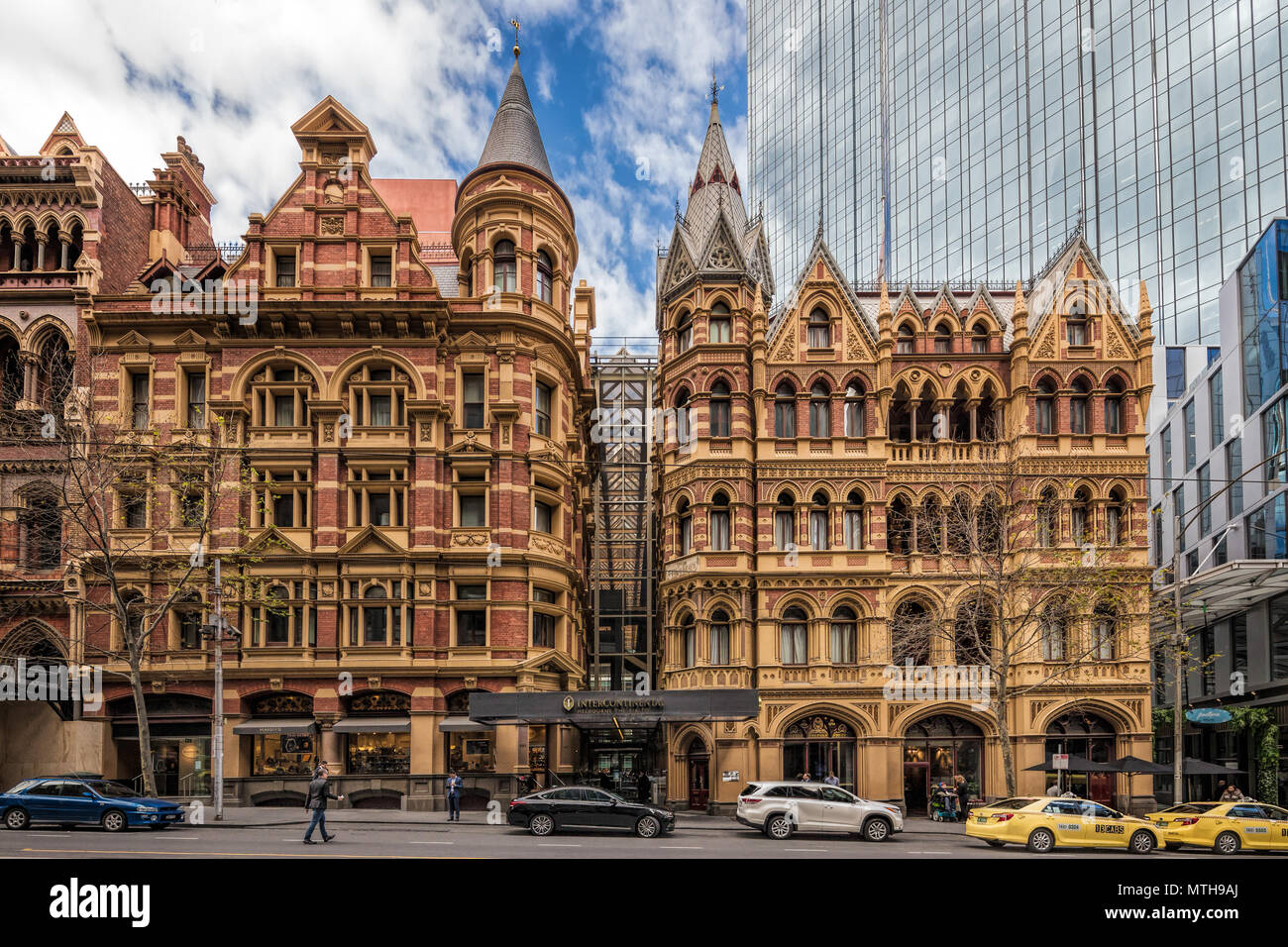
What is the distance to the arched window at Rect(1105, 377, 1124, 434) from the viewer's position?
39000mm

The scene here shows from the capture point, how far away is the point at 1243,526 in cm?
4822

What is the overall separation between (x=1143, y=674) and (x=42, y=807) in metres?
36.5

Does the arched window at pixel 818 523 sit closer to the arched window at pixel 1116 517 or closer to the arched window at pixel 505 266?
the arched window at pixel 1116 517

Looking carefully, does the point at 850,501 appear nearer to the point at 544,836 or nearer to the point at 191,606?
the point at 544,836

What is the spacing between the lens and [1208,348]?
2995 inches

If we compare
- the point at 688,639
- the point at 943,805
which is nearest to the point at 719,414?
the point at 688,639

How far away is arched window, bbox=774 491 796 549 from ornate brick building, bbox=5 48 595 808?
8.57 meters

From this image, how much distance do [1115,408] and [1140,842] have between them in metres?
20.9

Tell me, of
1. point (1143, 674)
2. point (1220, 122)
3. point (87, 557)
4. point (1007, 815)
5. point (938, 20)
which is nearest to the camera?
point (1007, 815)

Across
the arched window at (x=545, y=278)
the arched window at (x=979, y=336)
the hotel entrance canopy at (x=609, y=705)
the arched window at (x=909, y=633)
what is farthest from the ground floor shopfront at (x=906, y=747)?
the arched window at (x=545, y=278)

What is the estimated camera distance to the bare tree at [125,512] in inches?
1356

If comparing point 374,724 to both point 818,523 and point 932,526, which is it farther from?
point 932,526

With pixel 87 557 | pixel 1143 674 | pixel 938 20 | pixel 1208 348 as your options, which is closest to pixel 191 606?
pixel 87 557

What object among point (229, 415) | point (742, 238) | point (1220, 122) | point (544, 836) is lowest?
point (544, 836)
